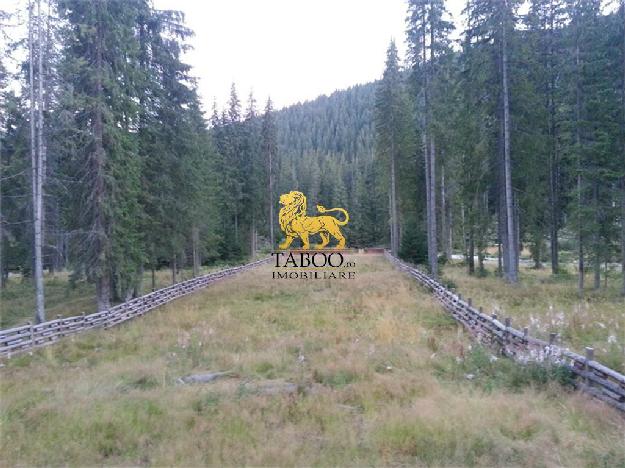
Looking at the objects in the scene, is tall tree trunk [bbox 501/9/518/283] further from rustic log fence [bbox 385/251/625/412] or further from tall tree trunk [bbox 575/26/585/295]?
rustic log fence [bbox 385/251/625/412]

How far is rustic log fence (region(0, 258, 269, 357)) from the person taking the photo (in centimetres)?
1243

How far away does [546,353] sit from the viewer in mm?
8930

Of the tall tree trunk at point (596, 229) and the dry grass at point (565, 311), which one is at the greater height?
the tall tree trunk at point (596, 229)

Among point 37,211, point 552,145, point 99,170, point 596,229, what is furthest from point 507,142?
point 37,211

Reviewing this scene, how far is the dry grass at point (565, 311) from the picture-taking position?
→ 10758mm

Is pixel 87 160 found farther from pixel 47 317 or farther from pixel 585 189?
pixel 585 189

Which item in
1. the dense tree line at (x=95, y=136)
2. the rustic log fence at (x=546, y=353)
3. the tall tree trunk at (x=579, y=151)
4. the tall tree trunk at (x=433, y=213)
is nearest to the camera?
the rustic log fence at (x=546, y=353)

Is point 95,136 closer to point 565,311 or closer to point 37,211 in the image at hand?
point 37,211

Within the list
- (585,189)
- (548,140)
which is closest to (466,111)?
(548,140)

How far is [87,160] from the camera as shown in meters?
18.0

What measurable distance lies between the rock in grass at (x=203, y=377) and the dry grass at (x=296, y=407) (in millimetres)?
196

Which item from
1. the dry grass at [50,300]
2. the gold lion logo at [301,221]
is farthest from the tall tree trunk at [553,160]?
the dry grass at [50,300]

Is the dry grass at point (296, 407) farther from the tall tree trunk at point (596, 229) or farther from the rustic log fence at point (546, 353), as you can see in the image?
the tall tree trunk at point (596, 229)

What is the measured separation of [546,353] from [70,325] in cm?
1355
